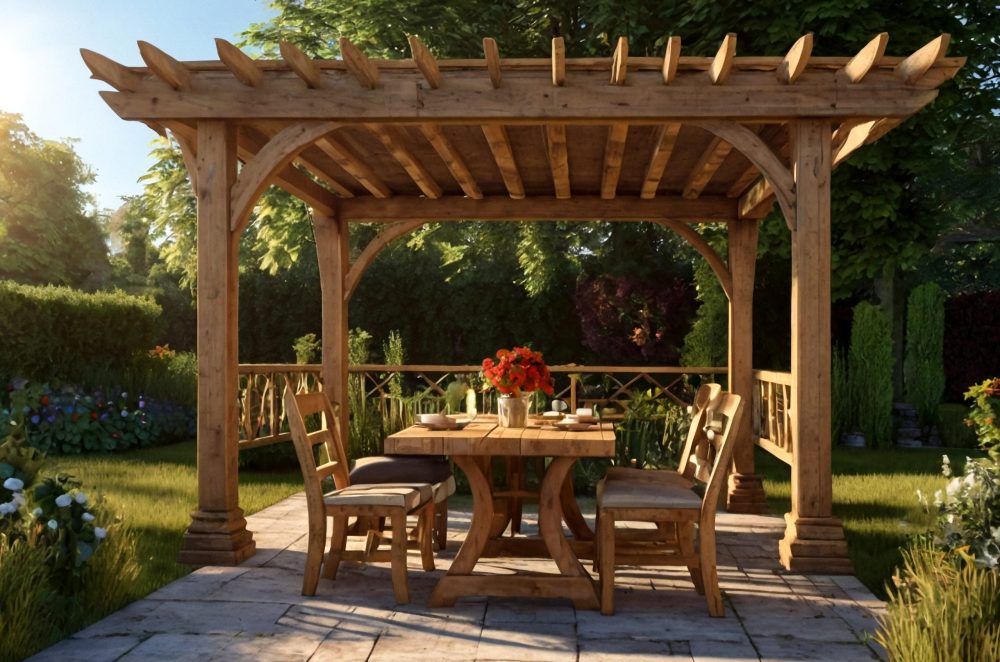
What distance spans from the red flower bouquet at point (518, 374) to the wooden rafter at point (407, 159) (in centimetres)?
152

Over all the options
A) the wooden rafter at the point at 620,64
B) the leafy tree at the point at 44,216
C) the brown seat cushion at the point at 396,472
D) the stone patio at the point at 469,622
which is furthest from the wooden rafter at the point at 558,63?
the leafy tree at the point at 44,216

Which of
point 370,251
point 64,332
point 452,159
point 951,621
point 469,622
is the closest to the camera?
point 951,621

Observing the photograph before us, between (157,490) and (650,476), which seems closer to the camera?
(650,476)

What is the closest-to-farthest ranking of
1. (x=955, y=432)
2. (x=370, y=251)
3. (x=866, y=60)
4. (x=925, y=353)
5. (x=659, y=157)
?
(x=866, y=60)
(x=659, y=157)
(x=370, y=251)
(x=955, y=432)
(x=925, y=353)

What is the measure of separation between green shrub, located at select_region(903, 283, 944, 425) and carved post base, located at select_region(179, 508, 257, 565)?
9.88m

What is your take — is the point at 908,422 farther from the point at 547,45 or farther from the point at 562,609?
the point at 562,609

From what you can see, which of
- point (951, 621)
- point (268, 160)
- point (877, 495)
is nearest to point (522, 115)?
point (268, 160)

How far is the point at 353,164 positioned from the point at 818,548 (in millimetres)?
3853

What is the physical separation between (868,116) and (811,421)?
164 cm

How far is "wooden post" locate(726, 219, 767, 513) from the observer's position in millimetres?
7508

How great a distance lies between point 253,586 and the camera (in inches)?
186

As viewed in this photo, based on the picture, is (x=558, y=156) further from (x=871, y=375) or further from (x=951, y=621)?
(x=871, y=375)

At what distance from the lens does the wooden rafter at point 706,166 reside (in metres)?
6.11

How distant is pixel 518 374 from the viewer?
16.7 feet
